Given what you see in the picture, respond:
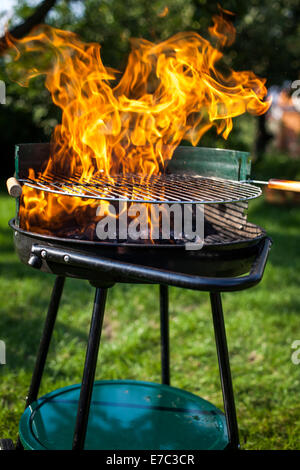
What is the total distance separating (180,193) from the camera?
162 centimetres

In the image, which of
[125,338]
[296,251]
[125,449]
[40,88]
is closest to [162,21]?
[40,88]

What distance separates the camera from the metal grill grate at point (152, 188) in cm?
149

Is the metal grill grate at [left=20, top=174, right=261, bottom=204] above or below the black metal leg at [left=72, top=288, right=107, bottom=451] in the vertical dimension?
above

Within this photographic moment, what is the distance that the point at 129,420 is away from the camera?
6.55 ft

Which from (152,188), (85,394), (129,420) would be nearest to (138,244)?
(152,188)

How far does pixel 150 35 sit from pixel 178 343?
5927mm

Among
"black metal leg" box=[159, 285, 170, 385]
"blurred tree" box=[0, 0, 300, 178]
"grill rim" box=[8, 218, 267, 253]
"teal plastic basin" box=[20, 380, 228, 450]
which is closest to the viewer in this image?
"grill rim" box=[8, 218, 267, 253]

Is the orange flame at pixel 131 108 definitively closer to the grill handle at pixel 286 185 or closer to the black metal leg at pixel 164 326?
the grill handle at pixel 286 185

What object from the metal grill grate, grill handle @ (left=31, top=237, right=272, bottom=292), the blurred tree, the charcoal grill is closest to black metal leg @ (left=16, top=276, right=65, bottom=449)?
the charcoal grill

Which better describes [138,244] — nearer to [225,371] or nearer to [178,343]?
[225,371]

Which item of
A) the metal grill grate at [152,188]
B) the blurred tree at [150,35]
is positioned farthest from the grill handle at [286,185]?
the blurred tree at [150,35]

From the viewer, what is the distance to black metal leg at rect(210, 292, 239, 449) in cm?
158

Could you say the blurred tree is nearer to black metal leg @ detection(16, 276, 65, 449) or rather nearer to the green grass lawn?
the green grass lawn
